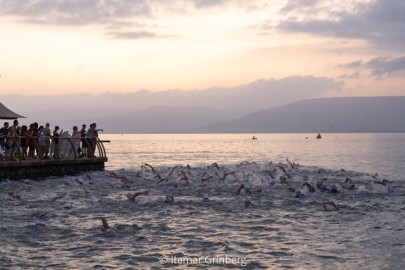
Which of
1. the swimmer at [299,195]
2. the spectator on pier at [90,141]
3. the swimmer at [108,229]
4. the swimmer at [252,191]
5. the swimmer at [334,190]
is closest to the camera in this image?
the swimmer at [108,229]

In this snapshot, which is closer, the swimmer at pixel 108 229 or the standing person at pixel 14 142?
the swimmer at pixel 108 229

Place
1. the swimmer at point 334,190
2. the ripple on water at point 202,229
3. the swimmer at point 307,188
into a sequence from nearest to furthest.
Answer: the ripple on water at point 202,229 → the swimmer at point 334,190 → the swimmer at point 307,188

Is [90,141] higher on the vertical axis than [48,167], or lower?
higher

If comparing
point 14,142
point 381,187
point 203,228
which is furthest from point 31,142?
point 381,187

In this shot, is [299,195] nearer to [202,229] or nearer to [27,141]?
[202,229]

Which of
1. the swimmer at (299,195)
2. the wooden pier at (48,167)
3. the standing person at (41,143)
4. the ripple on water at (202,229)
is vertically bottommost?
the ripple on water at (202,229)

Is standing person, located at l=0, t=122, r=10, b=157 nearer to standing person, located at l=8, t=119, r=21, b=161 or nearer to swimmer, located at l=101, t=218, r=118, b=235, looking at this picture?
standing person, located at l=8, t=119, r=21, b=161

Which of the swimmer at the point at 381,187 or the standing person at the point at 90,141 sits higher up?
the standing person at the point at 90,141

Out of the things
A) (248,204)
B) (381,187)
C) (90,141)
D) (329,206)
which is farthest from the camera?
(90,141)

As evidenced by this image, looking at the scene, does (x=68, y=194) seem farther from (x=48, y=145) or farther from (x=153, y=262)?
(x=153, y=262)

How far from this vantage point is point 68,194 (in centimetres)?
2114

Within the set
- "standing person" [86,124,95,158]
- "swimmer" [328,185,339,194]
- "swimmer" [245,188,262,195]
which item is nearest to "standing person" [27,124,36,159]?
"standing person" [86,124,95,158]

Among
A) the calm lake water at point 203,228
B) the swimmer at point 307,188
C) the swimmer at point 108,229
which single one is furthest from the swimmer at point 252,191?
the swimmer at point 108,229

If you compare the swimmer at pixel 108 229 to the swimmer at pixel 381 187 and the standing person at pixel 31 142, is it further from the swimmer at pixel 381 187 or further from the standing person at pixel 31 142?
the standing person at pixel 31 142
